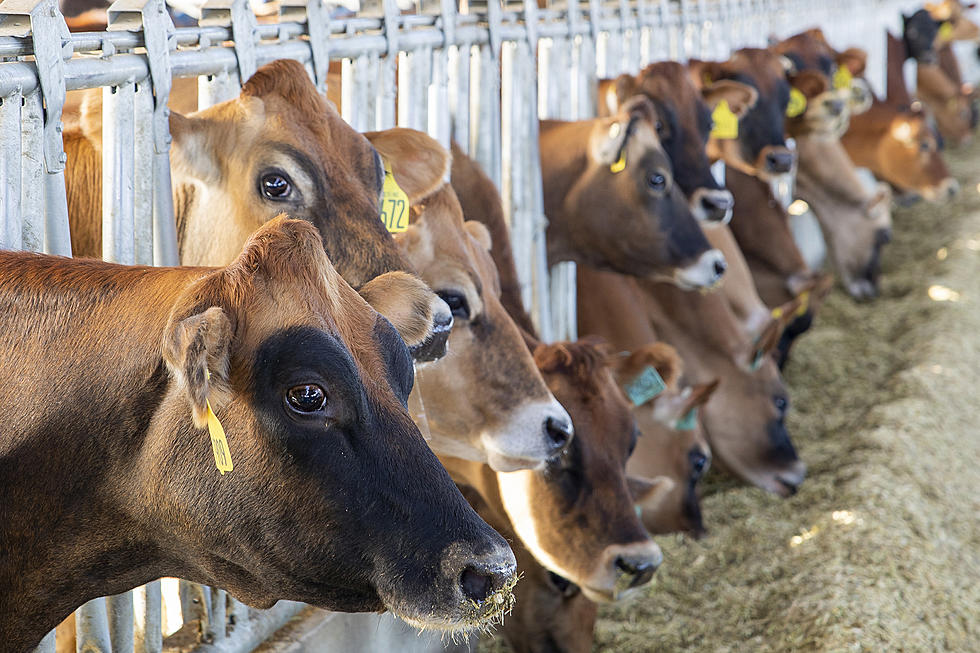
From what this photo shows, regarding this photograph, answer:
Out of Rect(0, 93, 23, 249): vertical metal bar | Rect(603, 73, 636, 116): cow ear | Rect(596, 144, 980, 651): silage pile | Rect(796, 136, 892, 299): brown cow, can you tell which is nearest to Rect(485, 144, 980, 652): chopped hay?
Rect(596, 144, 980, 651): silage pile

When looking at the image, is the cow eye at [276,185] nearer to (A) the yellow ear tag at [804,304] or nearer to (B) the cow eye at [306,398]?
(B) the cow eye at [306,398]

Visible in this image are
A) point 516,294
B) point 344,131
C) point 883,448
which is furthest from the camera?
point 883,448

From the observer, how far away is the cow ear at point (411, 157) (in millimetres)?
2455

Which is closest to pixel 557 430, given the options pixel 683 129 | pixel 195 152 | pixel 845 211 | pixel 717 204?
pixel 195 152

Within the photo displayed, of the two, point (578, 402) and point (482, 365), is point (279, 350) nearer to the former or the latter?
point (482, 365)

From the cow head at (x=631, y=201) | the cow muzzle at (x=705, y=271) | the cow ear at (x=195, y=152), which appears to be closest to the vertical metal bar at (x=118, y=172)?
the cow ear at (x=195, y=152)

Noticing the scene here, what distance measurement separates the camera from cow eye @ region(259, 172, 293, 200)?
6.87 feet

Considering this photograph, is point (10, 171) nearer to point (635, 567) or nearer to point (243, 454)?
point (243, 454)

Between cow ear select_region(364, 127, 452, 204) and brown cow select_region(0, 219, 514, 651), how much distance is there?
92cm

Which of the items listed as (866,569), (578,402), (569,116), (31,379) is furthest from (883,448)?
(31,379)

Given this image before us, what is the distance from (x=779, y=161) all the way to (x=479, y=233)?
2.73m

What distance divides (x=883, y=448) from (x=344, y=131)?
11.2ft

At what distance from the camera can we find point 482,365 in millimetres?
2623

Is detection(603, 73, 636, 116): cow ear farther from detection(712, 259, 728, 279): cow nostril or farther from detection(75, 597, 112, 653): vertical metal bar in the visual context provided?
detection(75, 597, 112, 653): vertical metal bar
